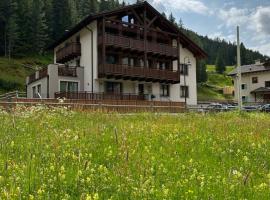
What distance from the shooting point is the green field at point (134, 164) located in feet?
17.1

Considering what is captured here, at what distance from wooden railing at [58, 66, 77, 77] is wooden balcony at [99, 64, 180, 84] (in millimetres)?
3933

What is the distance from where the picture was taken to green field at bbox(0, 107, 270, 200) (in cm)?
522

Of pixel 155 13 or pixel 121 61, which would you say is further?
pixel 155 13

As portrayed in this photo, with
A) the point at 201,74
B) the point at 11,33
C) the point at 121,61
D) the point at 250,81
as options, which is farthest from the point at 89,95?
the point at 201,74

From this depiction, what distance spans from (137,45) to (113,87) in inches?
227

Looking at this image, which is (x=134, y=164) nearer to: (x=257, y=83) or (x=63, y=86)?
(x=63, y=86)

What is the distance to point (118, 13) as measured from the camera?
1812 inches

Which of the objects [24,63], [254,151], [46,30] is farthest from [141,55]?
[46,30]

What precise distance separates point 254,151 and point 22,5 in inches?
4306

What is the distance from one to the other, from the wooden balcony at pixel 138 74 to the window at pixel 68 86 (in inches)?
150

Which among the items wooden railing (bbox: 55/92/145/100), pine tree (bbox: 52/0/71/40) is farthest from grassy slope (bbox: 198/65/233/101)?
wooden railing (bbox: 55/92/145/100)

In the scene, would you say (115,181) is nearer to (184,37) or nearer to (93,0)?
(184,37)

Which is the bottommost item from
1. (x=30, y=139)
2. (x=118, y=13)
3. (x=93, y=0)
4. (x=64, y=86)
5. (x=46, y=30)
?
(x=30, y=139)

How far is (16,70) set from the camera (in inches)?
3494
